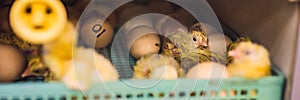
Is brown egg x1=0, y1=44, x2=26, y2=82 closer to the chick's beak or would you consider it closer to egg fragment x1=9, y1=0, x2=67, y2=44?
egg fragment x1=9, y1=0, x2=67, y2=44

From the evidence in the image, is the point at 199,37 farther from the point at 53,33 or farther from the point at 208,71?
A: the point at 53,33

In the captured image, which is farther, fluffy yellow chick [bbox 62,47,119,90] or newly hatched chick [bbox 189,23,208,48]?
newly hatched chick [bbox 189,23,208,48]

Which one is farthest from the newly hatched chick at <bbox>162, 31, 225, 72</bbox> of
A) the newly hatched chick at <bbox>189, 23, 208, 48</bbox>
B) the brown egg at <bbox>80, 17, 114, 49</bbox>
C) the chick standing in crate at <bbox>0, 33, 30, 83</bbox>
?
the chick standing in crate at <bbox>0, 33, 30, 83</bbox>

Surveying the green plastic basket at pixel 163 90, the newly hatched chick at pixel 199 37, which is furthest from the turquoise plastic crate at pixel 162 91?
the newly hatched chick at pixel 199 37

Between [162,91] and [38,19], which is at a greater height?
[38,19]

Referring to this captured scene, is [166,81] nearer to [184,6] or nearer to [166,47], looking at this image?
[166,47]

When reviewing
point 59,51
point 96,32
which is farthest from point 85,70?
point 96,32
